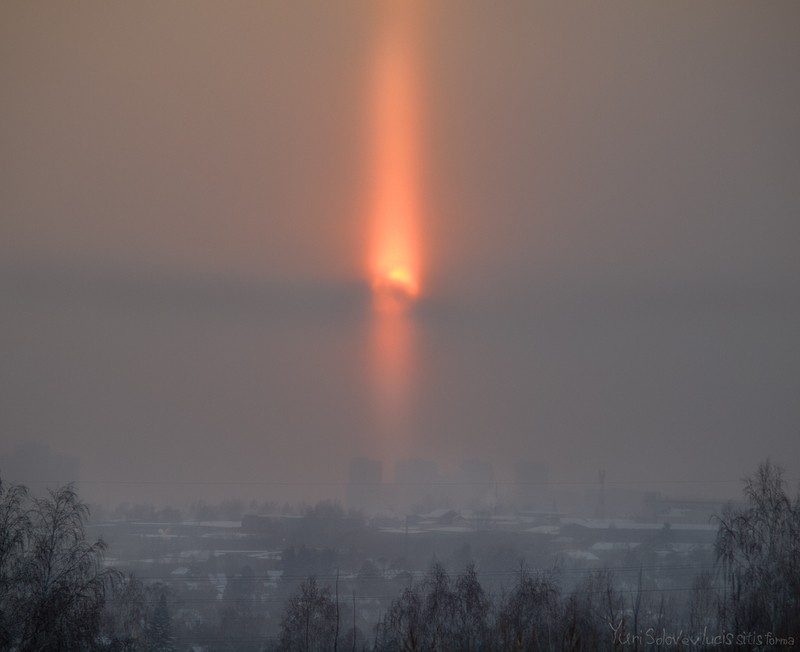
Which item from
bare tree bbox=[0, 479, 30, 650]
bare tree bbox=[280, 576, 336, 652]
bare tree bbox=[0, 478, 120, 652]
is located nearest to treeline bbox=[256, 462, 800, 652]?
bare tree bbox=[280, 576, 336, 652]

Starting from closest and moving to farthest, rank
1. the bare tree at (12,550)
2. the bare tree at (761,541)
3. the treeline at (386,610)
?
the treeline at (386,610) < the bare tree at (12,550) < the bare tree at (761,541)

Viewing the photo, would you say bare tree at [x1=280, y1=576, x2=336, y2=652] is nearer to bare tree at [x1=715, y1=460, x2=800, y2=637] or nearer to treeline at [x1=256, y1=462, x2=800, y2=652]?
treeline at [x1=256, y1=462, x2=800, y2=652]

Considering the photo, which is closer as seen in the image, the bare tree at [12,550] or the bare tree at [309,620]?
the bare tree at [12,550]

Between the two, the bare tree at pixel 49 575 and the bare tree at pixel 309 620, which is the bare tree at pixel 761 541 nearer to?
the bare tree at pixel 309 620

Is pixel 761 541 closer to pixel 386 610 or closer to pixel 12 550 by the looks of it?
pixel 386 610

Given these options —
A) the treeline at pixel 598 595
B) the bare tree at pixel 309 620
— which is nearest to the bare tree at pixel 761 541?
the treeline at pixel 598 595

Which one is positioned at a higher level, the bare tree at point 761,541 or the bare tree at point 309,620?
the bare tree at point 761,541

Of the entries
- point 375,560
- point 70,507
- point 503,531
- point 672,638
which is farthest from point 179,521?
point 672,638

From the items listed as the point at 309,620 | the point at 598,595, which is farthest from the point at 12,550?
the point at 598,595

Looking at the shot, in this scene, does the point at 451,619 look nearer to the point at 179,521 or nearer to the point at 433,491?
the point at 179,521
